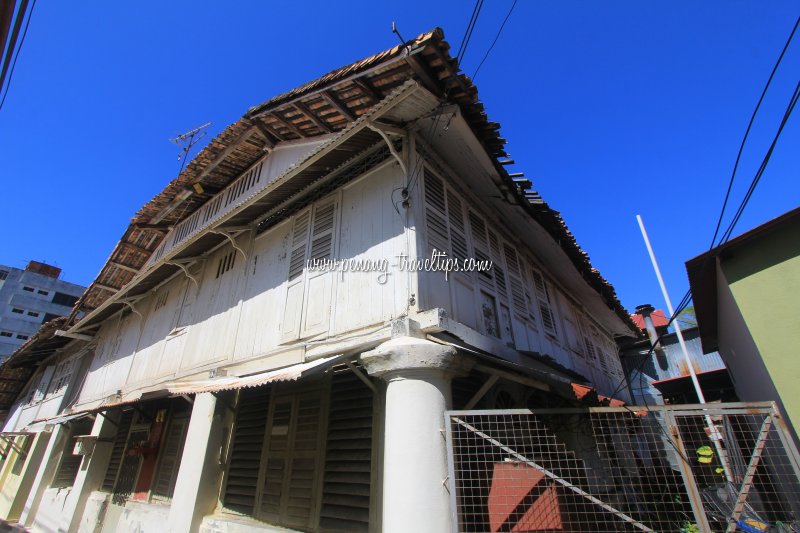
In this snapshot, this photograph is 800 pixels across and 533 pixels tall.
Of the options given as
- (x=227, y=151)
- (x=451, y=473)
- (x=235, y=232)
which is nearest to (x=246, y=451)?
(x=235, y=232)

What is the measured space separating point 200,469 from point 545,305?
7556mm

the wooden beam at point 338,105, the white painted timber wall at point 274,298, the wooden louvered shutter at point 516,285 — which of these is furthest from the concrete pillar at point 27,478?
the wooden louvered shutter at point 516,285

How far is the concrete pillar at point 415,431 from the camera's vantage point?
340 cm

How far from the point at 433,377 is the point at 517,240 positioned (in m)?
5.61

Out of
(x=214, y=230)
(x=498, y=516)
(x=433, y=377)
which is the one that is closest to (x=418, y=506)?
(x=498, y=516)

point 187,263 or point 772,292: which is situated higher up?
point 187,263

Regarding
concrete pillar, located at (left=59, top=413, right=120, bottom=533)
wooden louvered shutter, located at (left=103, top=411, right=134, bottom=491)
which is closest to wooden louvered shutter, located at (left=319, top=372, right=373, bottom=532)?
concrete pillar, located at (left=59, top=413, right=120, bottom=533)

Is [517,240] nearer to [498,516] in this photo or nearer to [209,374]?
[498,516]

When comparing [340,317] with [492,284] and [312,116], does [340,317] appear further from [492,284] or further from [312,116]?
[312,116]

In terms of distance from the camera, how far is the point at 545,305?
898 centimetres

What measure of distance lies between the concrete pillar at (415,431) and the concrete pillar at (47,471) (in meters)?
14.5

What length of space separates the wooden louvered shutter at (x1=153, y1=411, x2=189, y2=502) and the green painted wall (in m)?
10.4

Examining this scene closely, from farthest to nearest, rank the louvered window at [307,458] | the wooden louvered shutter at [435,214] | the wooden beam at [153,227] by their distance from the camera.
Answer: the wooden beam at [153,227] → the wooden louvered shutter at [435,214] → the louvered window at [307,458]

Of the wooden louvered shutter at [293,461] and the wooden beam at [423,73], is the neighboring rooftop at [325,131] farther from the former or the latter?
the wooden louvered shutter at [293,461]
